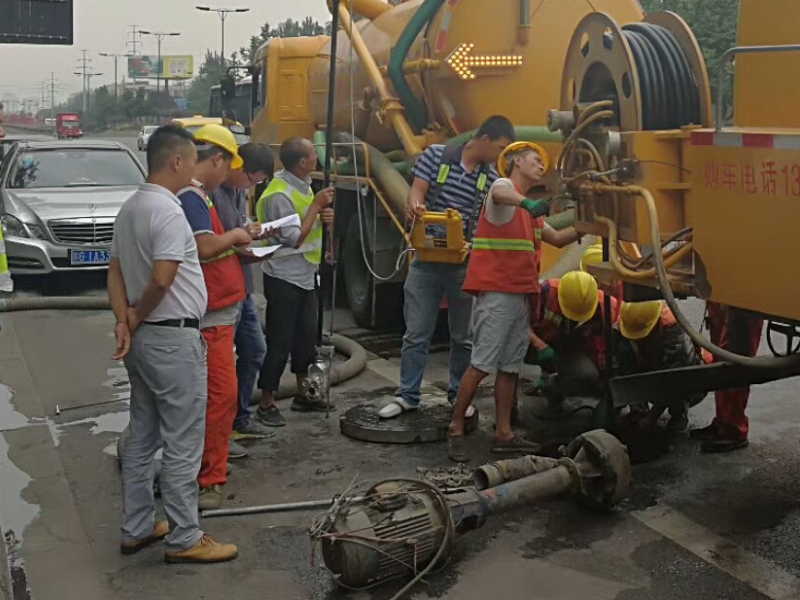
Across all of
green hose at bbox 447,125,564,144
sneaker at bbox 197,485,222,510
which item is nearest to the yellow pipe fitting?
green hose at bbox 447,125,564,144

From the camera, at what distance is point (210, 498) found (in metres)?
5.07

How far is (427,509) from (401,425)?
2.01 metres

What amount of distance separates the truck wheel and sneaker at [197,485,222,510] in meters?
4.27

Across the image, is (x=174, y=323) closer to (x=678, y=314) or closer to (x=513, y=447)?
(x=678, y=314)

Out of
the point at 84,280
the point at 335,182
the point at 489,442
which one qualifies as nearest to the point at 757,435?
the point at 489,442

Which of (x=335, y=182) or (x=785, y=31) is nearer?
(x=785, y=31)

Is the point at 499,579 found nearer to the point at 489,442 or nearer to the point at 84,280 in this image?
the point at 489,442

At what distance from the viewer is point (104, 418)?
6738mm

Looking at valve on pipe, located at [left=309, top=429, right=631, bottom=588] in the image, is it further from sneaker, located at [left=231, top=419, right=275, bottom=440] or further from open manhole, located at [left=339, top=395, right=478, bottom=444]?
sneaker, located at [left=231, top=419, right=275, bottom=440]

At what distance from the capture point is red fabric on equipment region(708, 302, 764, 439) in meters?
5.38

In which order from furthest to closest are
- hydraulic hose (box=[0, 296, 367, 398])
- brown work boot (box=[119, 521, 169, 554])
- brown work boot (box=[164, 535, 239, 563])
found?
hydraulic hose (box=[0, 296, 367, 398])
brown work boot (box=[119, 521, 169, 554])
brown work boot (box=[164, 535, 239, 563])

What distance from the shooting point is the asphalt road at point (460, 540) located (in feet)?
14.0

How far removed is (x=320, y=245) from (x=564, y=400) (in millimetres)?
1769

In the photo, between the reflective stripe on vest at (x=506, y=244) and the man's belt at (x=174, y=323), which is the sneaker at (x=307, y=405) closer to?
the reflective stripe on vest at (x=506, y=244)
